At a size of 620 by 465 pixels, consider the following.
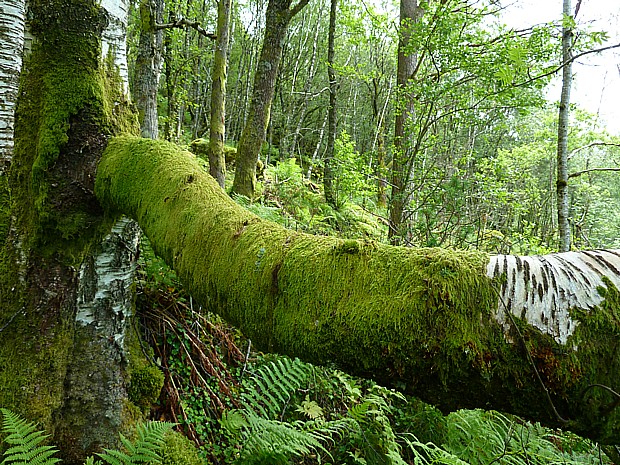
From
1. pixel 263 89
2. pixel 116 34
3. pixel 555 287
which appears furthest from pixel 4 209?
pixel 263 89

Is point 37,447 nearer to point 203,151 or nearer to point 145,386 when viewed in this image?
point 145,386

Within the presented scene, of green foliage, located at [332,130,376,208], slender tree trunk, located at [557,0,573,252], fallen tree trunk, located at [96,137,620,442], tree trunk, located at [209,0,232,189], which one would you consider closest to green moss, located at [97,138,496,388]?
fallen tree trunk, located at [96,137,620,442]

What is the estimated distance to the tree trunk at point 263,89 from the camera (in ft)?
23.4

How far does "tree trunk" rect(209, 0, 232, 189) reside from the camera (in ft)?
25.2

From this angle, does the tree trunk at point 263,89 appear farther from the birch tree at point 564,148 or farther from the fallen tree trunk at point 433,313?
the fallen tree trunk at point 433,313

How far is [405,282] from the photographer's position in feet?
4.63

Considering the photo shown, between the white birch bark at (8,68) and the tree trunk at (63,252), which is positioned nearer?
the tree trunk at (63,252)

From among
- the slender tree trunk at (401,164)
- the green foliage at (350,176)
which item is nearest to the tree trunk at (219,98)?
the green foliage at (350,176)

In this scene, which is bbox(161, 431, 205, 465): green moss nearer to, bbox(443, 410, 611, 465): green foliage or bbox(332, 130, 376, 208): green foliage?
bbox(443, 410, 611, 465): green foliage

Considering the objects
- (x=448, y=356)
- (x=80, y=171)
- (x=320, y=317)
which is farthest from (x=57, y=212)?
(x=448, y=356)

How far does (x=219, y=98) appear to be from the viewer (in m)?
7.85

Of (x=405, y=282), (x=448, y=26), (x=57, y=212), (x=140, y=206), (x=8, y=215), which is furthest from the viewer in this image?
(x=448, y=26)

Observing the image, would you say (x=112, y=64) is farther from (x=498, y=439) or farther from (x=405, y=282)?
(x=498, y=439)

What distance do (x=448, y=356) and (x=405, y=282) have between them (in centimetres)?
29
